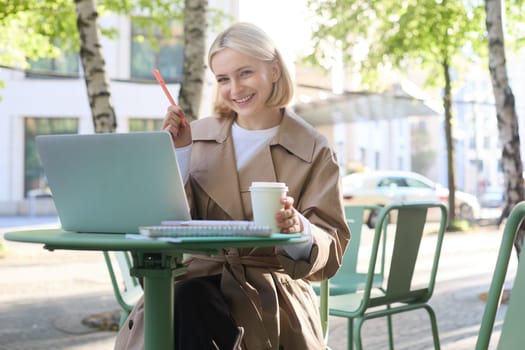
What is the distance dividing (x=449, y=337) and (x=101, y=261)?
21.2ft

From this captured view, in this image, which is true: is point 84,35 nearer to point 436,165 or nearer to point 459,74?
point 459,74

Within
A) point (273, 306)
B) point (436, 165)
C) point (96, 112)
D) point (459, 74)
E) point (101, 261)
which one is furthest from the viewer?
point (436, 165)

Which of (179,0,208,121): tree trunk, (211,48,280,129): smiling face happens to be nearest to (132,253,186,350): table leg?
(211,48,280,129): smiling face

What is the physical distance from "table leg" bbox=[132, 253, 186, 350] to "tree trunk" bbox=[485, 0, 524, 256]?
566cm

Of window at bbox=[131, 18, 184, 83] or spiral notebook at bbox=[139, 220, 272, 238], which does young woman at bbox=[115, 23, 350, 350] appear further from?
window at bbox=[131, 18, 184, 83]

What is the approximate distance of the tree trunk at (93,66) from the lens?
646cm

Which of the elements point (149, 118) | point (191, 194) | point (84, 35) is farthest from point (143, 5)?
point (149, 118)

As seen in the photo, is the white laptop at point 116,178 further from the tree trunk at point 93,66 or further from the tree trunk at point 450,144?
the tree trunk at point 450,144

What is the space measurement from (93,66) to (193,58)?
83cm

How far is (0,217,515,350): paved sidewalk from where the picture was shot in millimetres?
5480

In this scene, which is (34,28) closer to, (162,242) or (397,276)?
(397,276)

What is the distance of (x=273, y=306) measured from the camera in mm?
2438

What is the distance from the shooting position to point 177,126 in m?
2.58

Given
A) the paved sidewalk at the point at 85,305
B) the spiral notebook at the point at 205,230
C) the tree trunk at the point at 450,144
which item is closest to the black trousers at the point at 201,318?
the spiral notebook at the point at 205,230
